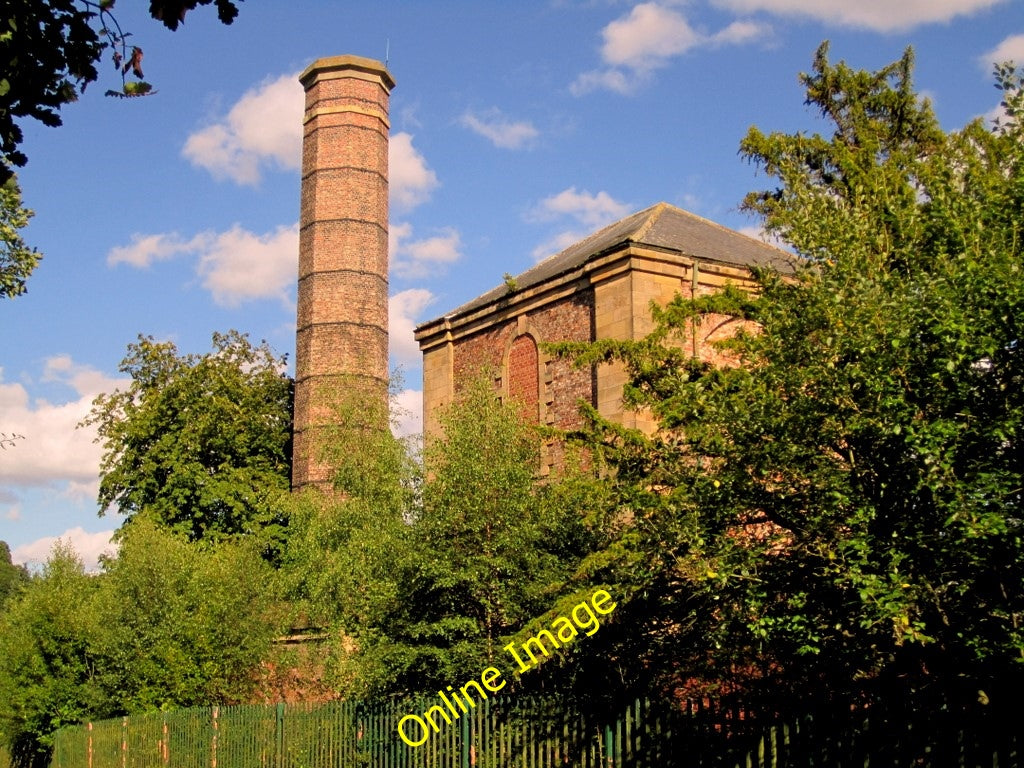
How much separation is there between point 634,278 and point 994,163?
10030mm

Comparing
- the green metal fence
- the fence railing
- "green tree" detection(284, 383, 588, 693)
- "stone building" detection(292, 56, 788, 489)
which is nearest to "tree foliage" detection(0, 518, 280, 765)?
the green metal fence

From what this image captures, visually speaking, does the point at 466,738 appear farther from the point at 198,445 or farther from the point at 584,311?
the point at 198,445

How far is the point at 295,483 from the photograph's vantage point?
122 ft

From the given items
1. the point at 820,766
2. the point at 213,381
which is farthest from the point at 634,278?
the point at 213,381

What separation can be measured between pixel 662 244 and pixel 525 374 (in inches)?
171

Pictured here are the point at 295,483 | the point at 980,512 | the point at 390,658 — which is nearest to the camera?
the point at 980,512

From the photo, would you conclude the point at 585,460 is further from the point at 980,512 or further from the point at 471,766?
the point at 980,512

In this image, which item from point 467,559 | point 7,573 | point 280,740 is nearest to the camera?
point 467,559

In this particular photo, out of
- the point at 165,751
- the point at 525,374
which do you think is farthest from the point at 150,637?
the point at 525,374

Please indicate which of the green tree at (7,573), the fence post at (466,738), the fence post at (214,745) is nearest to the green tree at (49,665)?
the fence post at (214,745)

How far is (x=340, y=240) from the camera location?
3859cm

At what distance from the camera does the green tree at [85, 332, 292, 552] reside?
37312mm

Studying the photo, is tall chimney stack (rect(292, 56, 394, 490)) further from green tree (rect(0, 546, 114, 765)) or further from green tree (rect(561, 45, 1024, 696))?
green tree (rect(561, 45, 1024, 696))

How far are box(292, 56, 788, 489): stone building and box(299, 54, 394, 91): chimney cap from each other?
0.05 metres
